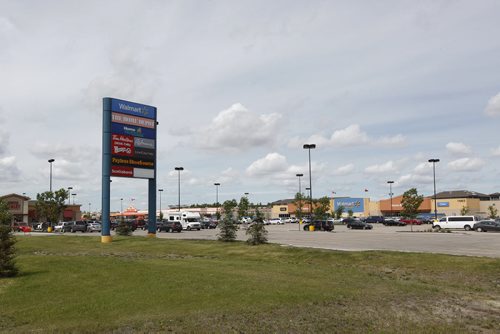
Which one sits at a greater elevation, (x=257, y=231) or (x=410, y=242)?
(x=257, y=231)

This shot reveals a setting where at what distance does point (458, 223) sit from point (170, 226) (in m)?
36.0

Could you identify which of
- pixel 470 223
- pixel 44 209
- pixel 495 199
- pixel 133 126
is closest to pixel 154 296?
pixel 133 126

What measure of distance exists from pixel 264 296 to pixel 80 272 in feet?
25.7

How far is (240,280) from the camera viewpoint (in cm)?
1300

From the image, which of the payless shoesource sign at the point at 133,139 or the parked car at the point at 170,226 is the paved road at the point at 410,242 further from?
the parked car at the point at 170,226

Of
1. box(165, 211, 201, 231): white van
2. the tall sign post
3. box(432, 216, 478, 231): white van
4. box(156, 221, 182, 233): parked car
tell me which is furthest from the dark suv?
box(432, 216, 478, 231): white van

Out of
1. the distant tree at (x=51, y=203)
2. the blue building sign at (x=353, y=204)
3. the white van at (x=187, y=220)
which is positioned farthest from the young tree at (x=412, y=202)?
the blue building sign at (x=353, y=204)

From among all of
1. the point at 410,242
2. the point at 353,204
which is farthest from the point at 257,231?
the point at 353,204

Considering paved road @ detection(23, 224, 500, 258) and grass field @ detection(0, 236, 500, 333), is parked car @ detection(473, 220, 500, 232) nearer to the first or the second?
paved road @ detection(23, 224, 500, 258)

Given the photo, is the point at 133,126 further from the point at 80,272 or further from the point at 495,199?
the point at 495,199

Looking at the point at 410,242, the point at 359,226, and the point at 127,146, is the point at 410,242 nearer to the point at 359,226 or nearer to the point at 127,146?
the point at 127,146

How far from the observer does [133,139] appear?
105ft

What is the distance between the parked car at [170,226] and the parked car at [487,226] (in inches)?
1405

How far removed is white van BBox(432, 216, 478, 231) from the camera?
53250 mm
